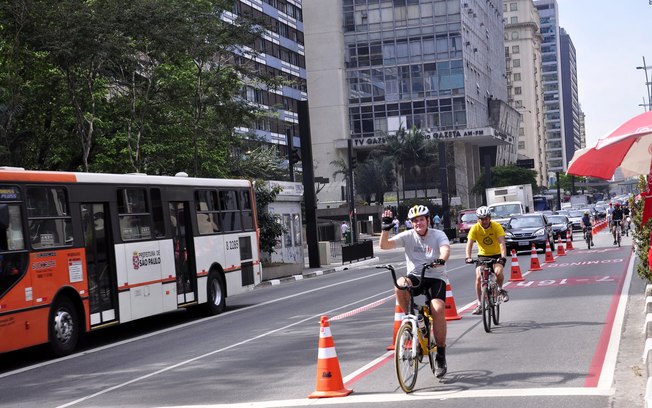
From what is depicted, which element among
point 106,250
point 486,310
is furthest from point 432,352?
point 106,250

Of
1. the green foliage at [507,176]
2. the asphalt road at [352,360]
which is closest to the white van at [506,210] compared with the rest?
the asphalt road at [352,360]

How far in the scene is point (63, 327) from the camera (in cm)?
1631

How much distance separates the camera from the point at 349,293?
26.3 meters

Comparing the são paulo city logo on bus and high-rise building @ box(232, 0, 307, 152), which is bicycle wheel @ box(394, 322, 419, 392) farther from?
high-rise building @ box(232, 0, 307, 152)

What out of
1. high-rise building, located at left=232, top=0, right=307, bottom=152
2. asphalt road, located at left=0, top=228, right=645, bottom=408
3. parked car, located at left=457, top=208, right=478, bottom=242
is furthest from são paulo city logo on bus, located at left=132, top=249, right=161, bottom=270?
high-rise building, located at left=232, top=0, right=307, bottom=152

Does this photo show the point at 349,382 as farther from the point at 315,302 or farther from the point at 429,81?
the point at 429,81

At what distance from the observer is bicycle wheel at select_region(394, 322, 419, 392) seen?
31.3 ft

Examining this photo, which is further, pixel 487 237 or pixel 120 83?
pixel 120 83

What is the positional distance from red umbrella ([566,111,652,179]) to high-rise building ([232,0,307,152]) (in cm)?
6980

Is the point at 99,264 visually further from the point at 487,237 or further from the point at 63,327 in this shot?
the point at 487,237

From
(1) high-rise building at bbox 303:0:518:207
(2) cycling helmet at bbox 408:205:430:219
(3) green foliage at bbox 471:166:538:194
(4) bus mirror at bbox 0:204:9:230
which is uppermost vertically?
(1) high-rise building at bbox 303:0:518:207

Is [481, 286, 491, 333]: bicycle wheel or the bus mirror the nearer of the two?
[481, 286, 491, 333]: bicycle wheel

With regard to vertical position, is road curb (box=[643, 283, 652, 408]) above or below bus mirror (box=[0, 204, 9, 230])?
below

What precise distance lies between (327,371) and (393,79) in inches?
3605
